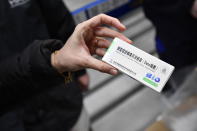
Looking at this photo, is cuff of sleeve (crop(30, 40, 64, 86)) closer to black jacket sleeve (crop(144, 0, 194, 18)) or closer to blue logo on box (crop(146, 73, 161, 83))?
blue logo on box (crop(146, 73, 161, 83))

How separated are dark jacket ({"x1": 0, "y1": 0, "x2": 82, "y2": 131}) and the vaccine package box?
0.11 metres

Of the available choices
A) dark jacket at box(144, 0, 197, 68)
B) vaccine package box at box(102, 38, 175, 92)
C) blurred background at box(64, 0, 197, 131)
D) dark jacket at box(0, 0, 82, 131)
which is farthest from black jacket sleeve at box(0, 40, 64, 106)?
blurred background at box(64, 0, 197, 131)

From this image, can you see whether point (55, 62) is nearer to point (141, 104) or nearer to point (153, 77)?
point (153, 77)

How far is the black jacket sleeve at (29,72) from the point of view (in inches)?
15.5

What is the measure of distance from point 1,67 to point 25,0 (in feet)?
0.65

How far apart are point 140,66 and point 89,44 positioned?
10 centimetres

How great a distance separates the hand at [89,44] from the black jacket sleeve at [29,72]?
3cm

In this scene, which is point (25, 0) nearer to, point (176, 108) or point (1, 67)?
point (1, 67)

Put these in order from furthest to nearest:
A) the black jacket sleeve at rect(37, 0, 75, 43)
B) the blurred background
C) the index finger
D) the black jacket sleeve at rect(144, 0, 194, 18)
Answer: the blurred background, the black jacket sleeve at rect(144, 0, 194, 18), the black jacket sleeve at rect(37, 0, 75, 43), the index finger

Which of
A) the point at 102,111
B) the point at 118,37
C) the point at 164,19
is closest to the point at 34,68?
the point at 118,37

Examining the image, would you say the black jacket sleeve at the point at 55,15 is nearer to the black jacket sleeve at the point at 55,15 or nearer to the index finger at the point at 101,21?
the black jacket sleeve at the point at 55,15

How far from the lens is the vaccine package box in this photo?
13.9 inches

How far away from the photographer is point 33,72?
41 centimetres

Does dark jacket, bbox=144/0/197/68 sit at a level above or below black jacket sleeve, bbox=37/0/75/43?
below
